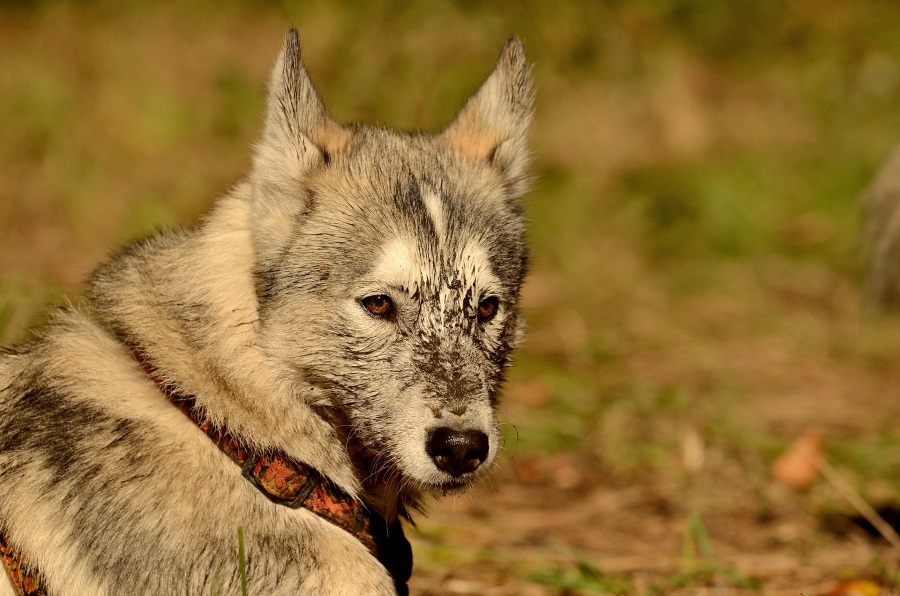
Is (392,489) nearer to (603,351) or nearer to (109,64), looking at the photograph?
(603,351)

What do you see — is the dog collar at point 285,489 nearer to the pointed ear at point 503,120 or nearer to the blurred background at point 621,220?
the blurred background at point 621,220

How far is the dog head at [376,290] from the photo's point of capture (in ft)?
9.98

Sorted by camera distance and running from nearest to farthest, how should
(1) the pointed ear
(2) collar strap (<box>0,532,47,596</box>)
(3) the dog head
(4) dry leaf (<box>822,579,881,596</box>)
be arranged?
(2) collar strap (<box>0,532,47,596</box>), (3) the dog head, (1) the pointed ear, (4) dry leaf (<box>822,579,881,596</box>)

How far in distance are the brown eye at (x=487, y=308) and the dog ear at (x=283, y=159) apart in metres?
0.69

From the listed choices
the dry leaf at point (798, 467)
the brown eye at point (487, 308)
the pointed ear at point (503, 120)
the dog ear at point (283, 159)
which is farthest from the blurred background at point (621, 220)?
the brown eye at point (487, 308)

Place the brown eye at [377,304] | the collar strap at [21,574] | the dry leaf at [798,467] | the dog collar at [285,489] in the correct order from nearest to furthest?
1. the collar strap at [21,574]
2. the dog collar at [285,489]
3. the brown eye at [377,304]
4. the dry leaf at [798,467]

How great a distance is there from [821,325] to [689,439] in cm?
285

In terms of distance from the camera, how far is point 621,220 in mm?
10031

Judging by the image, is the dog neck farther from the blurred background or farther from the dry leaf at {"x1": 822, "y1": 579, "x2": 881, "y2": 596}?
the dry leaf at {"x1": 822, "y1": 579, "x2": 881, "y2": 596}

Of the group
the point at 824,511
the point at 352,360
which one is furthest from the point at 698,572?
the point at 352,360

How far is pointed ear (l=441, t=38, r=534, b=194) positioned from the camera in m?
3.78

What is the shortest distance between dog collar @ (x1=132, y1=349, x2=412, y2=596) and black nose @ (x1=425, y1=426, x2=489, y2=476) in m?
0.35

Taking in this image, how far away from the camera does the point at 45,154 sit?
908cm

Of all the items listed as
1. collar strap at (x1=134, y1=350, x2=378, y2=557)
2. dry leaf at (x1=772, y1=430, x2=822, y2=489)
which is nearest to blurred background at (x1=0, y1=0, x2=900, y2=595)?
dry leaf at (x1=772, y1=430, x2=822, y2=489)
